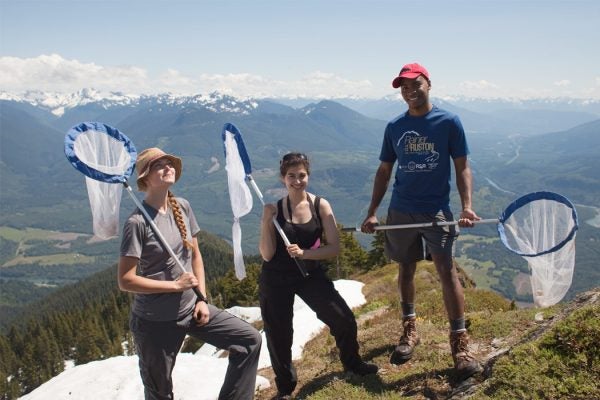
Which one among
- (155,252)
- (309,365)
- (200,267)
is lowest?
(309,365)

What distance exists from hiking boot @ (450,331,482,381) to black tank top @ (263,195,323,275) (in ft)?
6.97

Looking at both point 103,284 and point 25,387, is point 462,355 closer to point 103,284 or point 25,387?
point 25,387

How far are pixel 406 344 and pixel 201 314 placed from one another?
10.7 feet

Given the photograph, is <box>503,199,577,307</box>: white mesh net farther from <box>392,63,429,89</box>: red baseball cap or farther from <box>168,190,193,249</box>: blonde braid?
<box>168,190,193,249</box>: blonde braid

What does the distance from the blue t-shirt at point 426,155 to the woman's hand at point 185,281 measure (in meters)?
3.04

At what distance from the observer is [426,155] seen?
234 inches

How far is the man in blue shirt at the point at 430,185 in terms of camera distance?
5.80 metres

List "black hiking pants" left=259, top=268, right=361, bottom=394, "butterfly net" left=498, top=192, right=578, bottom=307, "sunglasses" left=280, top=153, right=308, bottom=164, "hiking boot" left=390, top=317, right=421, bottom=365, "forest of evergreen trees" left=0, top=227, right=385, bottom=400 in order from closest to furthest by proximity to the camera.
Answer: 1. "butterfly net" left=498, top=192, right=578, bottom=307
2. "sunglasses" left=280, top=153, right=308, bottom=164
3. "black hiking pants" left=259, top=268, right=361, bottom=394
4. "hiking boot" left=390, top=317, right=421, bottom=365
5. "forest of evergreen trees" left=0, top=227, right=385, bottom=400

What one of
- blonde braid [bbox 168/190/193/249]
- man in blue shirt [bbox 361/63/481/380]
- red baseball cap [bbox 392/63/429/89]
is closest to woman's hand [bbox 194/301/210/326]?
blonde braid [bbox 168/190/193/249]

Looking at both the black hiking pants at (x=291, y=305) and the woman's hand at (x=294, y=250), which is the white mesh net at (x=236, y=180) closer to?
the black hiking pants at (x=291, y=305)

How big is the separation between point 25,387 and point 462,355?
81.8 meters

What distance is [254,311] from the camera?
31453 mm

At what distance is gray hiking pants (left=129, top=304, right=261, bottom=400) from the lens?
5.19 m

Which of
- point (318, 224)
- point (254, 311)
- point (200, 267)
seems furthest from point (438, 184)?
point (254, 311)
